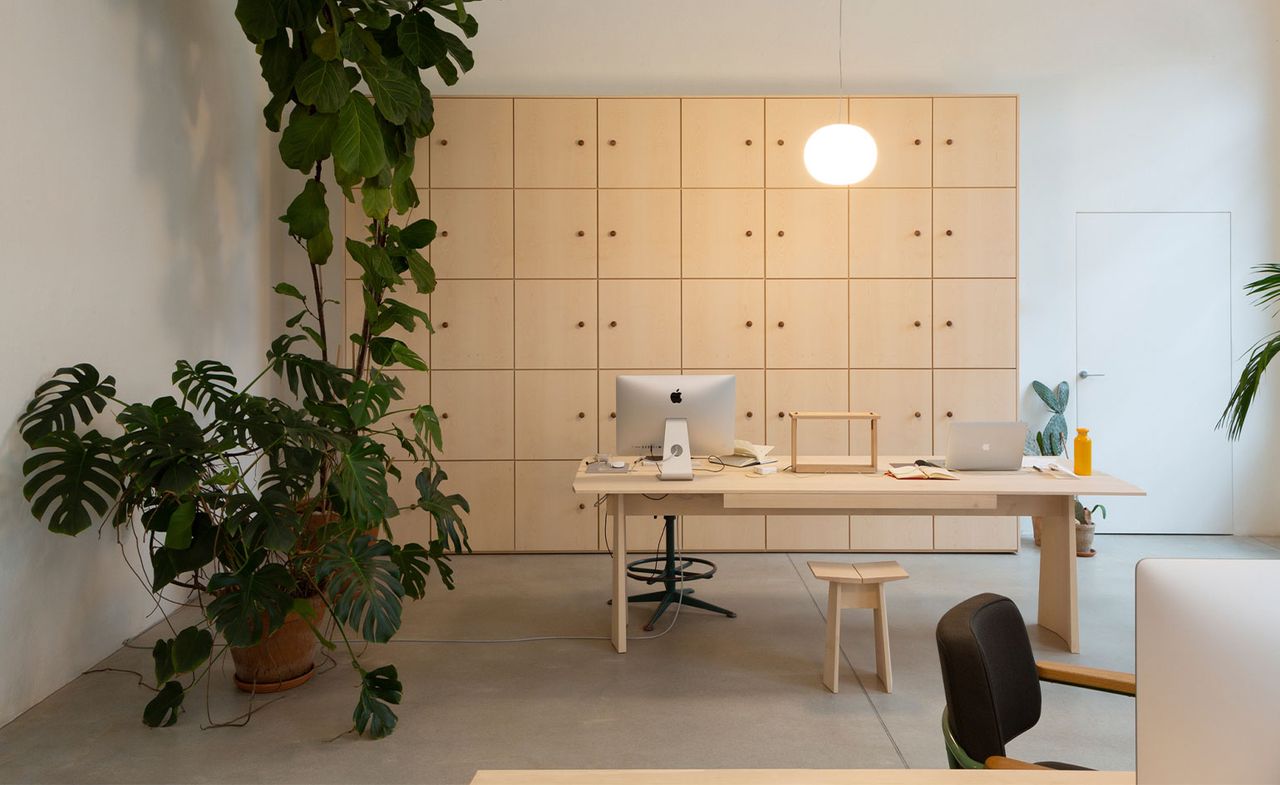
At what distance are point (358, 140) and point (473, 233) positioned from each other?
170cm

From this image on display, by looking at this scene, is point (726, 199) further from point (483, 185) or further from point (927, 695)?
point (927, 695)

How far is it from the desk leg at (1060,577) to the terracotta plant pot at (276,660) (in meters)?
3.08

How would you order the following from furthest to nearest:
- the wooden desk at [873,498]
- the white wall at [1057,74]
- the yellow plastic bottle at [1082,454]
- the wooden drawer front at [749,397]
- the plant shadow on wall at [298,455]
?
1. the white wall at [1057,74]
2. the wooden drawer front at [749,397]
3. the yellow plastic bottle at [1082,454]
4. the wooden desk at [873,498]
5. the plant shadow on wall at [298,455]

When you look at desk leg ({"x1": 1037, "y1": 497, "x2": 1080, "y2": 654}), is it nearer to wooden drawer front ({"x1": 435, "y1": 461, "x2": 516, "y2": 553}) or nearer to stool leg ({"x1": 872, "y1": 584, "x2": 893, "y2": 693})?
stool leg ({"x1": 872, "y1": 584, "x2": 893, "y2": 693})

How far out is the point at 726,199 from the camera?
5219 millimetres

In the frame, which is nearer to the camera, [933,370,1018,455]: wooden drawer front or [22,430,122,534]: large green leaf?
[22,430,122,534]: large green leaf

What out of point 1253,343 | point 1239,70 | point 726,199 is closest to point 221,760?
point 726,199

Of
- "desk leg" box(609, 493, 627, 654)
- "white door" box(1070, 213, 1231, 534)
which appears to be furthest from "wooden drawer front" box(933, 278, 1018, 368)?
"desk leg" box(609, 493, 627, 654)

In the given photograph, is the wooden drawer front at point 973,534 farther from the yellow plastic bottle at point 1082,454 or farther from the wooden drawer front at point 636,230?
the wooden drawer front at point 636,230

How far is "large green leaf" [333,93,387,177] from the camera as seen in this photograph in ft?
11.4

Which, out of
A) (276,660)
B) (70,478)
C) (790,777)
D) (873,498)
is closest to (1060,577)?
(873,498)

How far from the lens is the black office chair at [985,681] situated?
5.19ft

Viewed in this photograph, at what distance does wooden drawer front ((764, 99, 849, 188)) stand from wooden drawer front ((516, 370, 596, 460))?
1698 millimetres

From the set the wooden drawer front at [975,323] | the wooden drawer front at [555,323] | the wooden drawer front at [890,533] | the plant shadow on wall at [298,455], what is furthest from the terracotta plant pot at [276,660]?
the wooden drawer front at [975,323]
